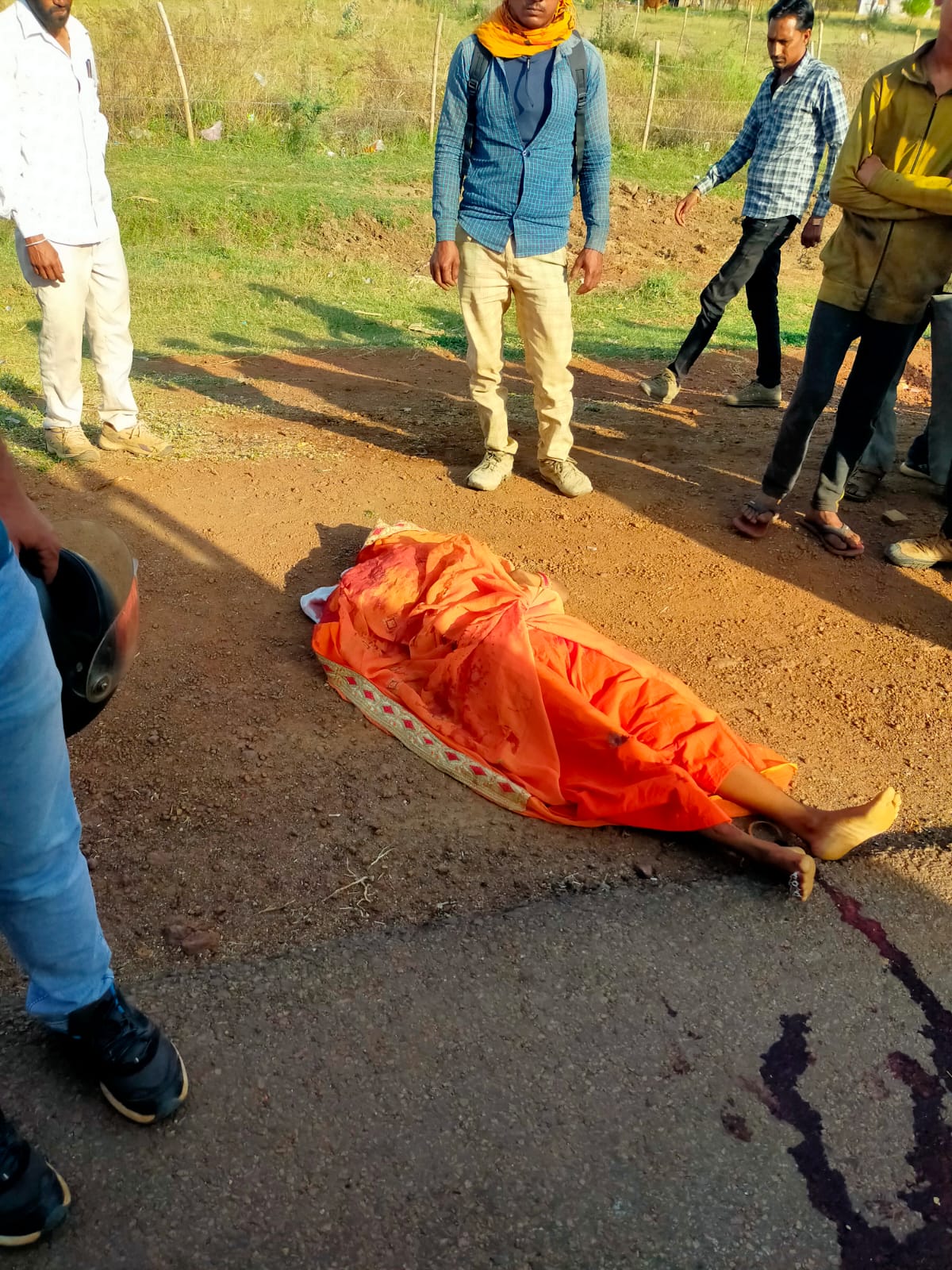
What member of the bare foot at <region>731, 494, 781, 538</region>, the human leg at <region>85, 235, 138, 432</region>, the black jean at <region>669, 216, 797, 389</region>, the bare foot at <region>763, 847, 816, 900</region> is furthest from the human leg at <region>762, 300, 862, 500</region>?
the human leg at <region>85, 235, 138, 432</region>

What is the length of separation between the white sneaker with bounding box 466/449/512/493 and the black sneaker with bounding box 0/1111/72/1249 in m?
3.67

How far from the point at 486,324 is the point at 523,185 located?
629mm

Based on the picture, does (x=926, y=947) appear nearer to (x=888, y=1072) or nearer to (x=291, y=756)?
(x=888, y=1072)

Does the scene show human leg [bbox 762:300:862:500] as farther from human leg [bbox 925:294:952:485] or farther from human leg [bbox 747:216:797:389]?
human leg [bbox 747:216:797:389]

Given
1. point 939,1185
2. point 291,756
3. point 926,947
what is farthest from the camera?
point 291,756

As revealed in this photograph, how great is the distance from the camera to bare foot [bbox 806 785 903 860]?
264cm

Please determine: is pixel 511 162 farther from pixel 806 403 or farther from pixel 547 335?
pixel 806 403

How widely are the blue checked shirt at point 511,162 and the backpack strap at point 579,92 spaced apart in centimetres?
2

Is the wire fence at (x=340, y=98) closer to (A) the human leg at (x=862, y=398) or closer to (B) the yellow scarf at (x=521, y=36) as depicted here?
(B) the yellow scarf at (x=521, y=36)

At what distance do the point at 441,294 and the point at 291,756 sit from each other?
7.58 meters

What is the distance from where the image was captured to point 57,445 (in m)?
5.04

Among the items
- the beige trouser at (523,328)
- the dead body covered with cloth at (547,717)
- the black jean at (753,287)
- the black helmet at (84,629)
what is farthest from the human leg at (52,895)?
the black jean at (753,287)

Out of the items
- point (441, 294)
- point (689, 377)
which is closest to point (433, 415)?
point (689, 377)

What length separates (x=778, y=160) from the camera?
544cm
